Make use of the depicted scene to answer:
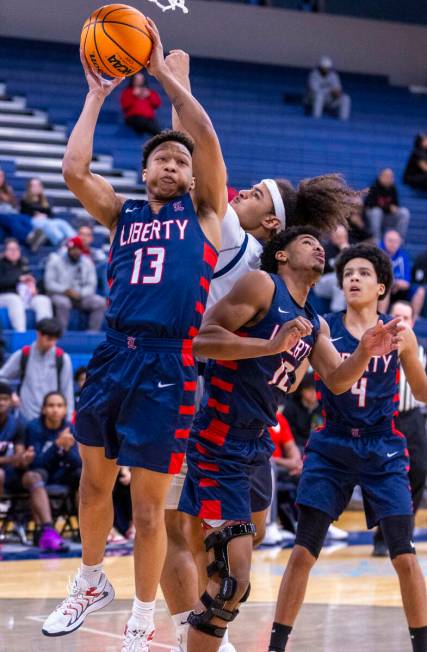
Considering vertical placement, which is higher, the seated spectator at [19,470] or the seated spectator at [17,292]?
the seated spectator at [17,292]

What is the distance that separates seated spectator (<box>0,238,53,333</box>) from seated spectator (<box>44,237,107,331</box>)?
7.5 inches

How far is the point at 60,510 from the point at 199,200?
5.66m

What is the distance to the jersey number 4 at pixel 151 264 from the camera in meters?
5.02

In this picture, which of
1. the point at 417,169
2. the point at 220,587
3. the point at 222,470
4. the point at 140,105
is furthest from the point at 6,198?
the point at 220,587

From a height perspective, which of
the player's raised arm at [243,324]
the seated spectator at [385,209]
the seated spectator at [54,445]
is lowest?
the seated spectator at [54,445]

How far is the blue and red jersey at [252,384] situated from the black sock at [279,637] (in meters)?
1.14

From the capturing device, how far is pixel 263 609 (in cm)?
770

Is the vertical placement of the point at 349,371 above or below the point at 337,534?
above

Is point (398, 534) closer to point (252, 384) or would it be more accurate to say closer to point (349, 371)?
point (349, 371)

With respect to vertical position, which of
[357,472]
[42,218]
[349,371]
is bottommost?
[357,472]

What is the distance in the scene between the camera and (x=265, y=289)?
526cm

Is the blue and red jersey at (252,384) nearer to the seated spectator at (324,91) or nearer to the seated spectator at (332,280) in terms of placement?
the seated spectator at (332,280)

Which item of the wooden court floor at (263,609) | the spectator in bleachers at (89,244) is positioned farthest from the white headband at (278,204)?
the spectator in bleachers at (89,244)

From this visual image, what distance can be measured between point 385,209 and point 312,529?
11730mm
